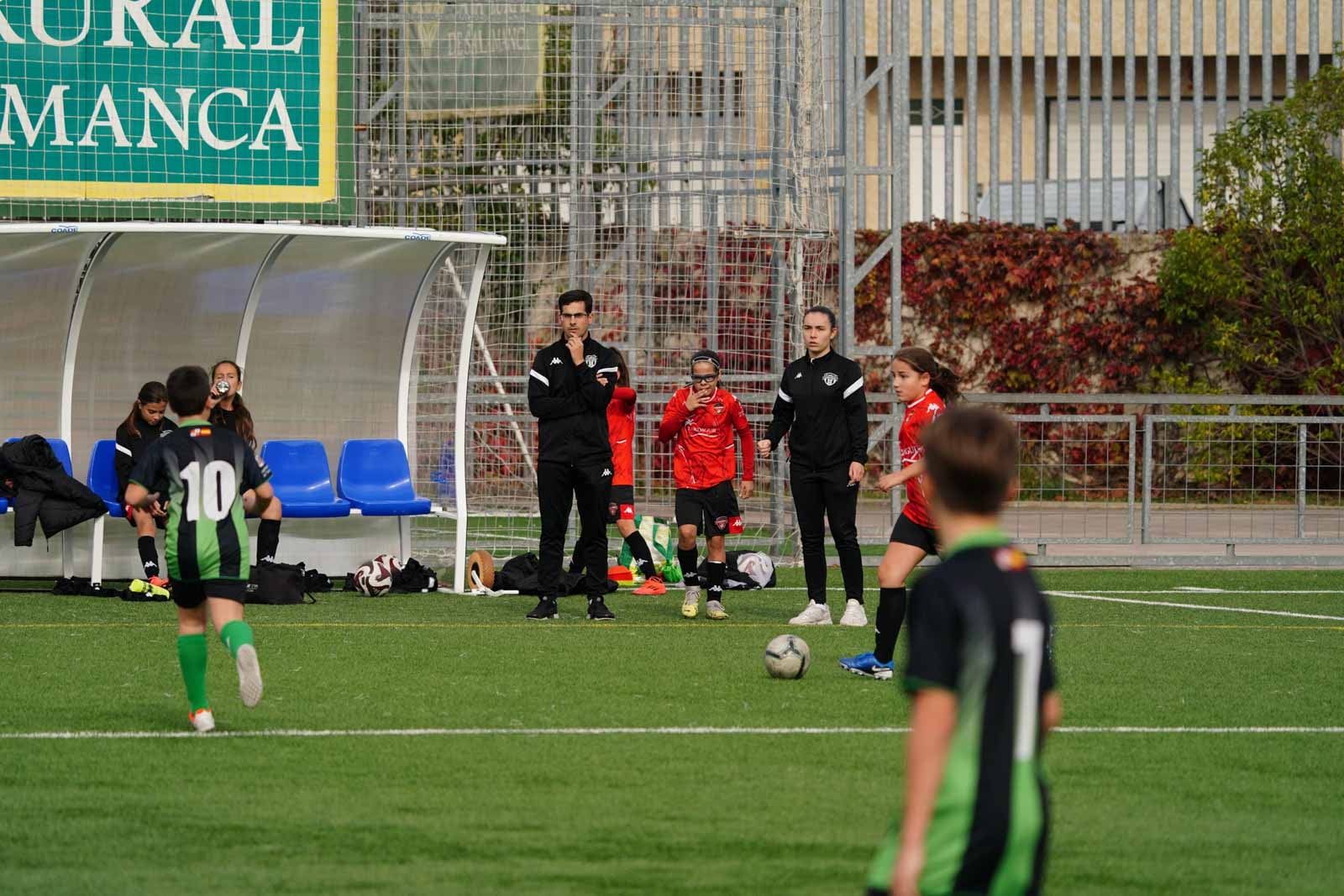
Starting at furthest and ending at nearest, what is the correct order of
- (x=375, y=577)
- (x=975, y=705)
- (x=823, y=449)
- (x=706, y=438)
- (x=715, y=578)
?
(x=375, y=577) → (x=706, y=438) → (x=715, y=578) → (x=823, y=449) → (x=975, y=705)

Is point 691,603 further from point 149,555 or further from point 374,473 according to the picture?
point 149,555

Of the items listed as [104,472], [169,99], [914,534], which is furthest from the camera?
[169,99]

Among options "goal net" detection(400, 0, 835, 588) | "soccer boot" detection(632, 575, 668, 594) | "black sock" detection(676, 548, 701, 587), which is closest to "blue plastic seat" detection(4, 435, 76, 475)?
"goal net" detection(400, 0, 835, 588)

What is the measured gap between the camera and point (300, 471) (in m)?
14.2

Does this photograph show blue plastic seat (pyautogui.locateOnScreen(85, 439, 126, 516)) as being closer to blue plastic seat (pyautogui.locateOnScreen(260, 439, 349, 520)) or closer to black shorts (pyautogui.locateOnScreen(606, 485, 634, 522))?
blue plastic seat (pyautogui.locateOnScreen(260, 439, 349, 520))

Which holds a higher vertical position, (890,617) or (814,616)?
(890,617)

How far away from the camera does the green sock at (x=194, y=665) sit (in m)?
7.41

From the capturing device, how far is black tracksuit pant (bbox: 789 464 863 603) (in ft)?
37.6

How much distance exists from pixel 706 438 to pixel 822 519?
1575 mm

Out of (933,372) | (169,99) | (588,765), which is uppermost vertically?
(169,99)

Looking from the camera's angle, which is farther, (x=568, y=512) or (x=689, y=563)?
(x=689, y=563)

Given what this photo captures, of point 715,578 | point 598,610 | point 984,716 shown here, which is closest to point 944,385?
point 715,578

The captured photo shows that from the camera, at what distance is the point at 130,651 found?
1007 cm

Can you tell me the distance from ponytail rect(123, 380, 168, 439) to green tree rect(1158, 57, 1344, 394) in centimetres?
1444
